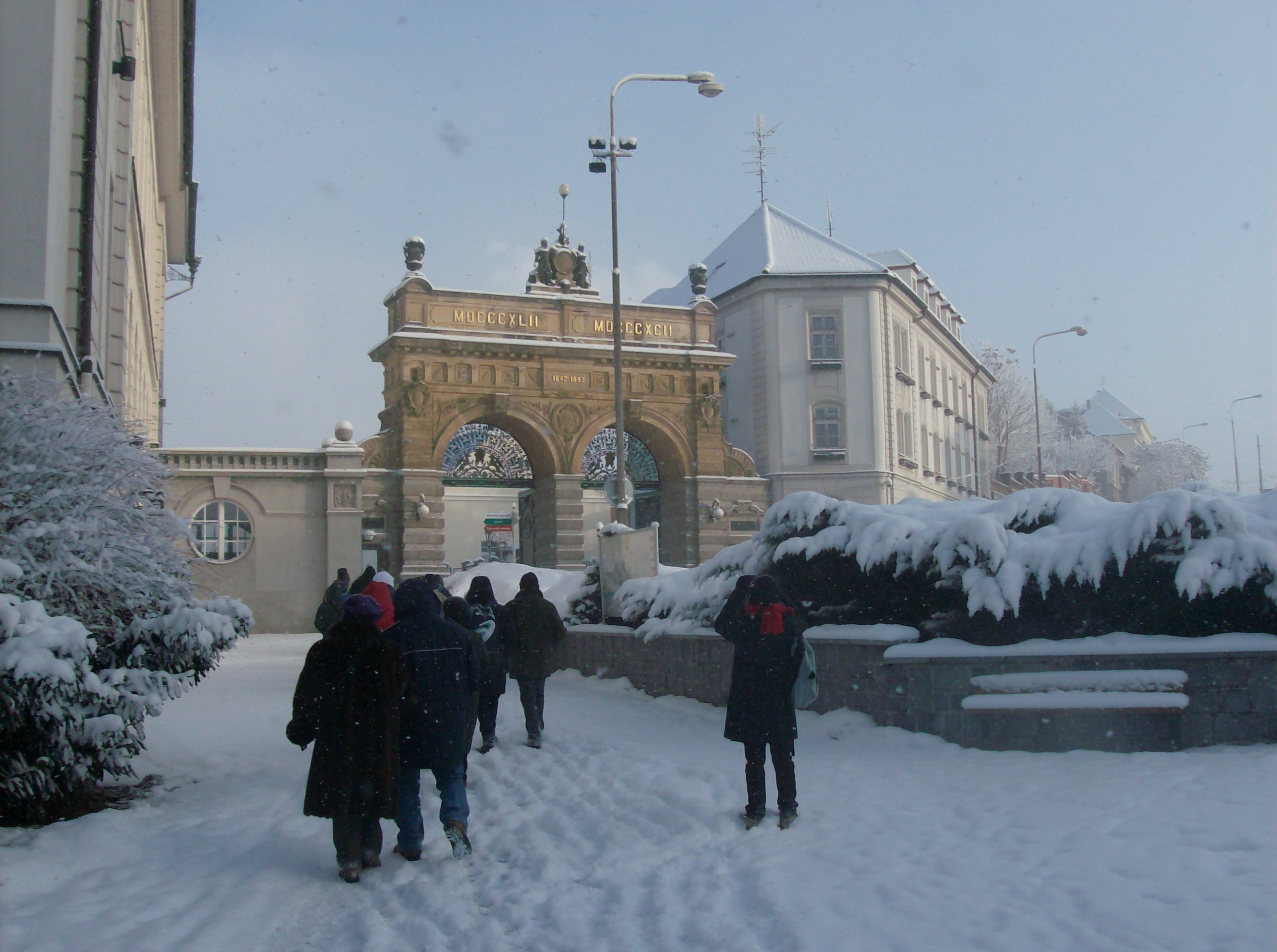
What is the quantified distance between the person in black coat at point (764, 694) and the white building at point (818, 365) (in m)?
29.2

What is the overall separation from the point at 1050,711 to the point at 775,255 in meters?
33.6

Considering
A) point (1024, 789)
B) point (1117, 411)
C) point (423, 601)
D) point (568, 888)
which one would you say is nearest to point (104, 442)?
point (423, 601)

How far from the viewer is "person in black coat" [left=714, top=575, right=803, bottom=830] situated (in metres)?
6.97

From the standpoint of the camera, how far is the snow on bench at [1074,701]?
8281 mm

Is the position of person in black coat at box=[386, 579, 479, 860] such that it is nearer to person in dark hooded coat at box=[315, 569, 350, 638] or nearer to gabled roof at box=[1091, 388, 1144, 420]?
person in dark hooded coat at box=[315, 569, 350, 638]

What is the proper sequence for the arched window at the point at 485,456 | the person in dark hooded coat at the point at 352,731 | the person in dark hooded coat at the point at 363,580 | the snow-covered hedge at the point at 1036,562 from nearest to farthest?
the person in dark hooded coat at the point at 352,731, the snow-covered hedge at the point at 1036,562, the person in dark hooded coat at the point at 363,580, the arched window at the point at 485,456

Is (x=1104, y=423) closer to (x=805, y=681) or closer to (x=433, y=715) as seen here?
(x=805, y=681)

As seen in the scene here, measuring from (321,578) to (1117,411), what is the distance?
304 feet

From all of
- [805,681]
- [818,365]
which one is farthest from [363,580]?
[818,365]

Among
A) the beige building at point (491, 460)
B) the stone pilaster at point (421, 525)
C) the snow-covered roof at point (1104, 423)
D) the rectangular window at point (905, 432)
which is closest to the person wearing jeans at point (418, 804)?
the beige building at point (491, 460)

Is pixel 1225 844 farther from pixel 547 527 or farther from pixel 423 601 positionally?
pixel 547 527

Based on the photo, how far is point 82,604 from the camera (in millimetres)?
7215

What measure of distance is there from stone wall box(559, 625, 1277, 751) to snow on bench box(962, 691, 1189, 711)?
49 mm

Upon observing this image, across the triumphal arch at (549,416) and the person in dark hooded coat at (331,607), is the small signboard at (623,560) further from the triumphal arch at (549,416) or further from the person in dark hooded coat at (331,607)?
the triumphal arch at (549,416)
